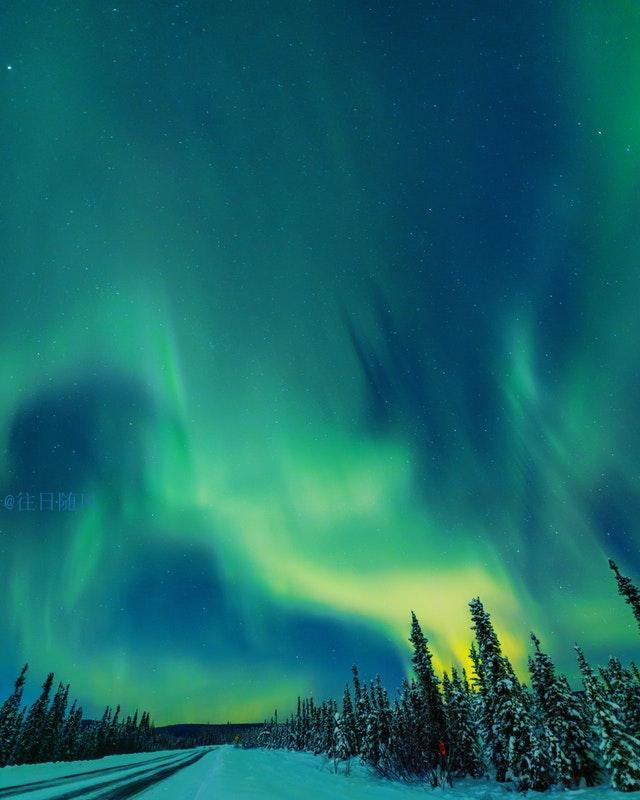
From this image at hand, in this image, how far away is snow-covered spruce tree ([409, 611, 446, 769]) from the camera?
40.8 metres

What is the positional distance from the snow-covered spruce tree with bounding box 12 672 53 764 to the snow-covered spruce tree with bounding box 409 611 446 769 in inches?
2416

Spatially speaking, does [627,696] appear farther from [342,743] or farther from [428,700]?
[342,743]

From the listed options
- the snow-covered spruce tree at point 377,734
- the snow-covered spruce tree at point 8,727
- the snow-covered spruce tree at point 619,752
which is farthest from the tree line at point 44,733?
the snow-covered spruce tree at point 619,752

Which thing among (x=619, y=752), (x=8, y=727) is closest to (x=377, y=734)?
(x=619, y=752)

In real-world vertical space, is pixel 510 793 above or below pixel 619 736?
below

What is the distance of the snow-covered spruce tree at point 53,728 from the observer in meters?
69.4

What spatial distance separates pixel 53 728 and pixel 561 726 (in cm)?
8102

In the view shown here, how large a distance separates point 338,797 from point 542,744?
25621mm

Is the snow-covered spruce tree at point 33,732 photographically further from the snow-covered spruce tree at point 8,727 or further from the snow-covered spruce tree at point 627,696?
the snow-covered spruce tree at point 627,696

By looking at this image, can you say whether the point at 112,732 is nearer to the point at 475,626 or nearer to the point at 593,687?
the point at 475,626

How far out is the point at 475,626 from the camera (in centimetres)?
4097

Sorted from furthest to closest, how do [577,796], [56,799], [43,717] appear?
[43,717]
[577,796]
[56,799]

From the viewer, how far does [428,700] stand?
42781mm

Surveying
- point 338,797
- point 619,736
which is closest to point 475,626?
point 619,736
